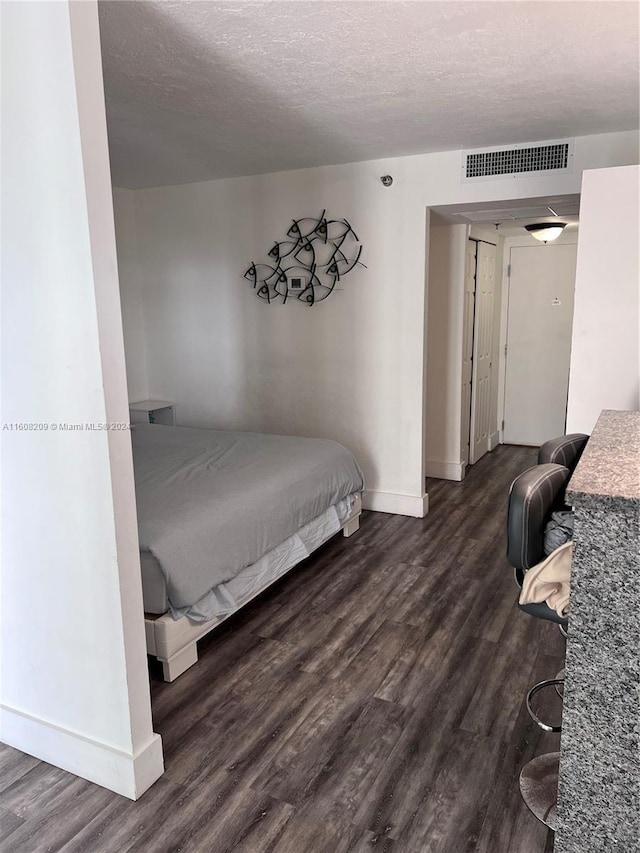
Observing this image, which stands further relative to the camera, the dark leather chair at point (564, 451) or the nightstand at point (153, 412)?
the nightstand at point (153, 412)

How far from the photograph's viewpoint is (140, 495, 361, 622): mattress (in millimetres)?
2562

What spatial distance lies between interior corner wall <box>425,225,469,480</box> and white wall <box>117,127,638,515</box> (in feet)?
2.84

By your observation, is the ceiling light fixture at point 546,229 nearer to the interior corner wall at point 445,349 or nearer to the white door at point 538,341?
the interior corner wall at point 445,349

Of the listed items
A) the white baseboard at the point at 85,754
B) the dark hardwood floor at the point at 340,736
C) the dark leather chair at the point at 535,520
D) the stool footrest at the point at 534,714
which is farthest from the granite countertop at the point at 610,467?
the white baseboard at the point at 85,754

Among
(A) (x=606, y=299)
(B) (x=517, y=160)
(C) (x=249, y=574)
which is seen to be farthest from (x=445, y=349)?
(C) (x=249, y=574)

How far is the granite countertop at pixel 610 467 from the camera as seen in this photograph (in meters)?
1.35

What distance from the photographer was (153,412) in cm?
534

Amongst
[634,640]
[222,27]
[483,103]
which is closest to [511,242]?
[483,103]

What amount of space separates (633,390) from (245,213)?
308cm

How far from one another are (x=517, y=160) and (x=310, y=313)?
1.74 meters

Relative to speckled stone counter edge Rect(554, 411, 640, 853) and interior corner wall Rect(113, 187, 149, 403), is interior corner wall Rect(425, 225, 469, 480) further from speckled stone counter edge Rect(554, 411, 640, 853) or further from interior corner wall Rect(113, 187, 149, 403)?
speckled stone counter edge Rect(554, 411, 640, 853)

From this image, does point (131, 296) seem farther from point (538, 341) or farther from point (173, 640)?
point (538, 341)

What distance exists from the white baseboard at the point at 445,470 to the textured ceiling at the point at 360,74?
2.64m

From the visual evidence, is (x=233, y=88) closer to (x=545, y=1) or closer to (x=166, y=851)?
(x=545, y=1)
